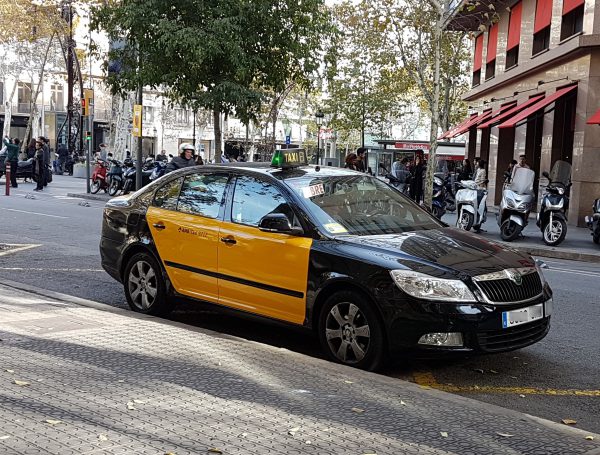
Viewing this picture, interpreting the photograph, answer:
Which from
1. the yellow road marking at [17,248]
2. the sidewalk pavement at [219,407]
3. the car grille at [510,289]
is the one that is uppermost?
the car grille at [510,289]

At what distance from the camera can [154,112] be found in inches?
3019

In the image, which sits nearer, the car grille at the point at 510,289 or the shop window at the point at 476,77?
the car grille at the point at 510,289

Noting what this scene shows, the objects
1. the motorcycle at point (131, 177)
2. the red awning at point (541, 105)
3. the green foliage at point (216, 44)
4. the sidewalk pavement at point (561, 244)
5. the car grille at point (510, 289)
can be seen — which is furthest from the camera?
the motorcycle at point (131, 177)

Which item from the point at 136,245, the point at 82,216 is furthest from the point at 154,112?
the point at 136,245

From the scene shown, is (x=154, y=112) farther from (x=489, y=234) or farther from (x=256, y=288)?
(x=256, y=288)

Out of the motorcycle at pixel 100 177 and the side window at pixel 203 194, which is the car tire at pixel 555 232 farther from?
the motorcycle at pixel 100 177

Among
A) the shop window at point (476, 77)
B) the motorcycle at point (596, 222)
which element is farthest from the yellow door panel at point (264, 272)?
the shop window at point (476, 77)

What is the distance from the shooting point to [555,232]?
49.6 feet

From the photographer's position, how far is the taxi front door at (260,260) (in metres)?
5.98

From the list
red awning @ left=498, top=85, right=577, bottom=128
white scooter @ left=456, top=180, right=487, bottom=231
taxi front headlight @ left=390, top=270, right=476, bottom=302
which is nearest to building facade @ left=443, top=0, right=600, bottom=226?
red awning @ left=498, top=85, right=577, bottom=128

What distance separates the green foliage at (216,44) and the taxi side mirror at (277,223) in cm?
1408

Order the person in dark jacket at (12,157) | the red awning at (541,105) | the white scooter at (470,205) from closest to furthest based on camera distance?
the white scooter at (470,205) < the red awning at (541,105) < the person in dark jacket at (12,157)

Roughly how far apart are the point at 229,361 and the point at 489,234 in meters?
12.9

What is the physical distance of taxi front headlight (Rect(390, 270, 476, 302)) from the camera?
17.4 feet
